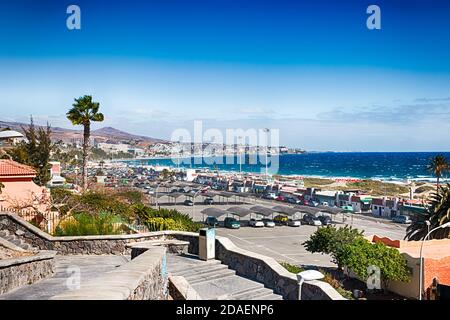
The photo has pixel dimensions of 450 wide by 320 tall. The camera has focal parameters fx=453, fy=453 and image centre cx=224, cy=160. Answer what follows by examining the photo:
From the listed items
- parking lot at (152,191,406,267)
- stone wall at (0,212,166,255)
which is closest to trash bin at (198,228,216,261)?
stone wall at (0,212,166,255)

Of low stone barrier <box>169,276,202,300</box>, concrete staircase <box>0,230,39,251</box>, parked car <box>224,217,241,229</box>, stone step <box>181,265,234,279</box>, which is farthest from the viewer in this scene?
parked car <box>224,217,241,229</box>

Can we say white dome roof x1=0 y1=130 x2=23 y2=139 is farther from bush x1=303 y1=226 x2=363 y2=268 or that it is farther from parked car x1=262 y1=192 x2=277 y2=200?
parked car x1=262 y1=192 x2=277 y2=200

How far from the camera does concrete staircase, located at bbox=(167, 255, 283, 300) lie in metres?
8.92

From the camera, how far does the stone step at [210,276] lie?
970 cm

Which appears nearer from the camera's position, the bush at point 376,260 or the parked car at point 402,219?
the bush at point 376,260

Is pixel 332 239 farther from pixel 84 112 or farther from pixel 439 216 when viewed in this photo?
pixel 84 112

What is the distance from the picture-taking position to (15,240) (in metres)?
11.9

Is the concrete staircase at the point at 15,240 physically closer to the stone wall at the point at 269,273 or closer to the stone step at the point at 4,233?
the stone step at the point at 4,233

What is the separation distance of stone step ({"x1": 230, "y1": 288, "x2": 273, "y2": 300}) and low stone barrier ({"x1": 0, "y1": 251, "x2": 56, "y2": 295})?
4.06m

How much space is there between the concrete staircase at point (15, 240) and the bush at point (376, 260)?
50.7ft

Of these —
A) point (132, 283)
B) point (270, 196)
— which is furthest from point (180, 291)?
point (270, 196)

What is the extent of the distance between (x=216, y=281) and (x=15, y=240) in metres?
5.74

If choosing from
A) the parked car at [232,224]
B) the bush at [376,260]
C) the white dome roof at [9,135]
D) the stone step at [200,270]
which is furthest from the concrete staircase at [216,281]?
the parked car at [232,224]

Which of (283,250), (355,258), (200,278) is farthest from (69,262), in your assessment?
(283,250)
